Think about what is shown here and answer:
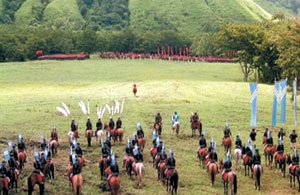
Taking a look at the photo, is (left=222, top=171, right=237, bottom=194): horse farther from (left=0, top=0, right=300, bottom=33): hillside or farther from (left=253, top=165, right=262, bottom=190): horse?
(left=0, top=0, right=300, bottom=33): hillside

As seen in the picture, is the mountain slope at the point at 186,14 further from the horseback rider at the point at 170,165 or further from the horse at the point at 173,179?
the horse at the point at 173,179

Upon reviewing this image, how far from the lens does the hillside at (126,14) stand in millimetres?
165750

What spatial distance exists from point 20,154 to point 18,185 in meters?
2.25

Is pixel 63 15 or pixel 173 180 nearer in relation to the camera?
pixel 173 180

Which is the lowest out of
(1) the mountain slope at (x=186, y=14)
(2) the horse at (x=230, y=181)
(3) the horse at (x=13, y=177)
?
(2) the horse at (x=230, y=181)

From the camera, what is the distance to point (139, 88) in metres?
56.5

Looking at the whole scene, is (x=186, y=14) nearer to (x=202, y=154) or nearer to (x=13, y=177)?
(x=202, y=154)

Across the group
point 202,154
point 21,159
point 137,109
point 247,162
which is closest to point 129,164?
point 202,154

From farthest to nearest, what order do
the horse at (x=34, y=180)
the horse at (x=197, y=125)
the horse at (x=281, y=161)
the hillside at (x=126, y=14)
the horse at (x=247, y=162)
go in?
the hillside at (x=126, y=14) → the horse at (x=197, y=125) → the horse at (x=281, y=161) → the horse at (x=247, y=162) → the horse at (x=34, y=180)

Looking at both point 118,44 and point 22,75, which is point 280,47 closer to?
point 22,75

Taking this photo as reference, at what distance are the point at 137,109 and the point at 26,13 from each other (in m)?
136

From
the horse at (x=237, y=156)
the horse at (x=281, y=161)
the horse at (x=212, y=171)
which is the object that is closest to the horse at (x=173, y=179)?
the horse at (x=212, y=171)

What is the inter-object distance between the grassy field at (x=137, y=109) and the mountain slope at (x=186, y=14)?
3441 inches

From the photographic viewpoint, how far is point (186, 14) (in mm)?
179000
